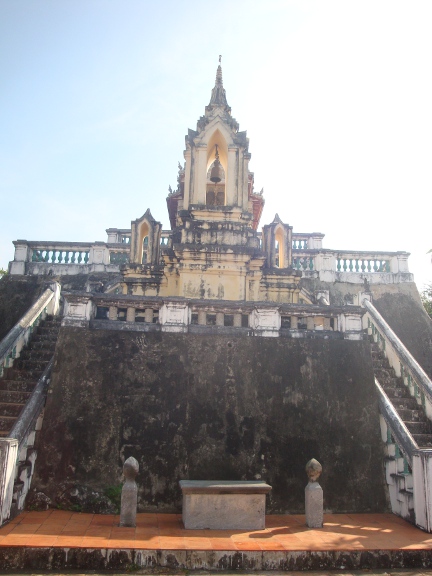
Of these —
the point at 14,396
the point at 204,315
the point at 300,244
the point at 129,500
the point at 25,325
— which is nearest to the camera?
the point at 129,500

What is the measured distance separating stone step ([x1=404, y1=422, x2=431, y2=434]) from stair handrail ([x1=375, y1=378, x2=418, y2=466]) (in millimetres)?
428

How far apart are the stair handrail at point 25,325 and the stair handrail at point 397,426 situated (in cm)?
795

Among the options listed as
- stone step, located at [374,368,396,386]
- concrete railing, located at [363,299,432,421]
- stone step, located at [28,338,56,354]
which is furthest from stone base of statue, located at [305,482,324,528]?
stone step, located at [28,338,56,354]

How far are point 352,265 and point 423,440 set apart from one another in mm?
12489

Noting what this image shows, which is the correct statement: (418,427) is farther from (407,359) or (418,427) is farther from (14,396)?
(14,396)

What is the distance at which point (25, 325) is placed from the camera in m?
12.0

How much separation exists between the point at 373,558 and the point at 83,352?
6427 millimetres

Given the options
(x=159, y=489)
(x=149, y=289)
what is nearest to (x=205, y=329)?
(x=159, y=489)

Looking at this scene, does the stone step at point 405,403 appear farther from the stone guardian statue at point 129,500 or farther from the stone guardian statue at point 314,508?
the stone guardian statue at point 129,500

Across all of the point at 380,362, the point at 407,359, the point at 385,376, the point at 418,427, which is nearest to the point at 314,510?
the point at 418,427

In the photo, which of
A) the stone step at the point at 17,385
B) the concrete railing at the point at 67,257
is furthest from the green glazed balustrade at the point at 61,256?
the stone step at the point at 17,385

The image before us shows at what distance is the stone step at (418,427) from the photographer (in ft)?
33.7

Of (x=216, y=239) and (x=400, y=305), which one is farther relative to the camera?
(x=400, y=305)

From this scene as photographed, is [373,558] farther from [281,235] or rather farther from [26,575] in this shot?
[281,235]
